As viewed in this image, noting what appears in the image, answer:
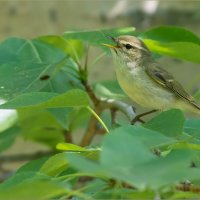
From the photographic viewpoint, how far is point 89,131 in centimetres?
252

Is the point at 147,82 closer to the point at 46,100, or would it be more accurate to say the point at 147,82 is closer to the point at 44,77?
the point at 44,77

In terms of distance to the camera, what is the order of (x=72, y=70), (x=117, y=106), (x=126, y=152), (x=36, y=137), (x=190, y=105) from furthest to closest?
1. (x=36, y=137)
2. (x=190, y=105)
3. (x=72, y=70)
4. (x=117, y=106)
5. (x=126, y=152)

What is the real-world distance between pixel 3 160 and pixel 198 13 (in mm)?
1671

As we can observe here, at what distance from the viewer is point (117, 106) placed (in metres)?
2.26

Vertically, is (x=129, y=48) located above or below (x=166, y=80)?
above

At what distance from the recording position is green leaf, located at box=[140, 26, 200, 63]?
6.64 feet

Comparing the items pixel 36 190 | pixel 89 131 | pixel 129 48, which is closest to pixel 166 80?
pixel 129 48

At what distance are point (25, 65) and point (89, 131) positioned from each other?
439 millimetres

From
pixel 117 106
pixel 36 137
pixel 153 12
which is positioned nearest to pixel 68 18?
pixel 153 12

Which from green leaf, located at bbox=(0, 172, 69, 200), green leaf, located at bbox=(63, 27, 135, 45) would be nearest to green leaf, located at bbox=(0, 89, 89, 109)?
green leaf, located at bbox=(0, 172, 69, 200)

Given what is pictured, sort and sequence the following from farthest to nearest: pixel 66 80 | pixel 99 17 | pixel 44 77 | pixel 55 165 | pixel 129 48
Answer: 1. pixel 99 17
2. pixel 129 48
3. pixel 66 80
4. pixel 44 77
5. pixel 55 165

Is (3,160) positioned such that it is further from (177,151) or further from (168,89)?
(177,151)

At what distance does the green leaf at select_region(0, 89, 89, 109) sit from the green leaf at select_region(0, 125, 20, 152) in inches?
43.5

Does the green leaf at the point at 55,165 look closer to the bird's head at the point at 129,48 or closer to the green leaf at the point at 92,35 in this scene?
the green leaf at the point at 92,35
